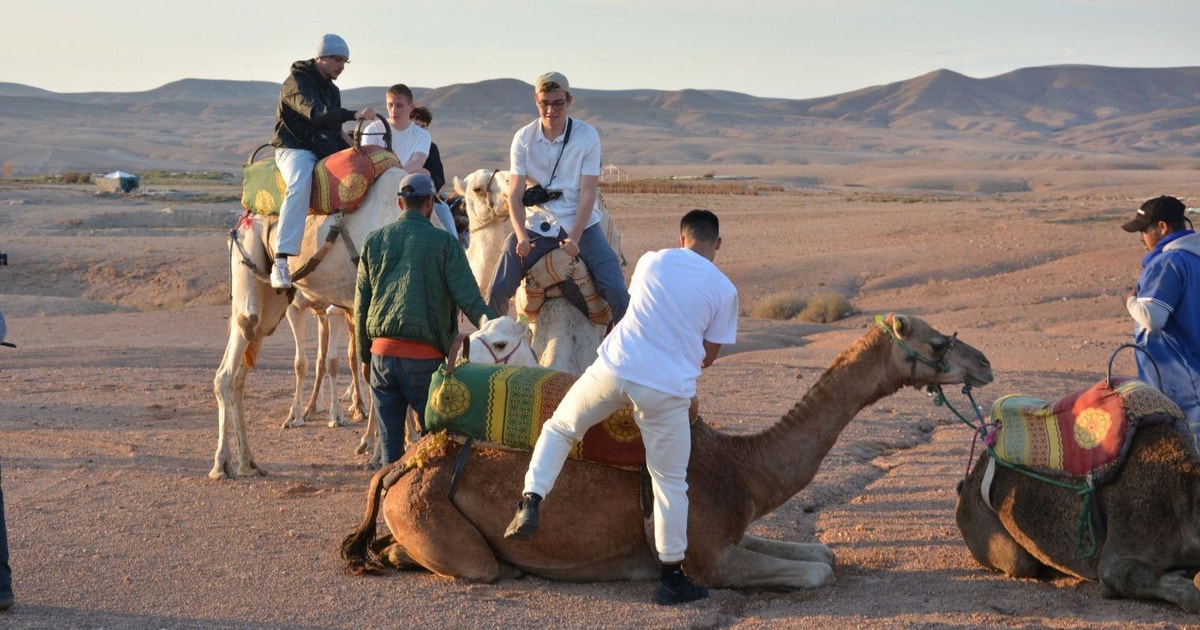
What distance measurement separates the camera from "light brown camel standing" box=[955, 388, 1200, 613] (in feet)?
19.9

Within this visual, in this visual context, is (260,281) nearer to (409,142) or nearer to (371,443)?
(371,443)

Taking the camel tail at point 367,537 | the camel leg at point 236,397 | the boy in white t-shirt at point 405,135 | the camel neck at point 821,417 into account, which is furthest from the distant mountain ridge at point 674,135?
the camel neck at point 821,417

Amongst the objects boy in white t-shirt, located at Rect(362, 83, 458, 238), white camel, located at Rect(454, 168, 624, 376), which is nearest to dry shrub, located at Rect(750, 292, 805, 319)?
boy in white t-shirt, located at Rect(362, 83, 458, 238)

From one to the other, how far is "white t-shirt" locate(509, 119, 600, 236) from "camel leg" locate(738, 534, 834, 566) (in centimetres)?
282

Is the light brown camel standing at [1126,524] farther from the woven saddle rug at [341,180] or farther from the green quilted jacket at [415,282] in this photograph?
the woven saddle rug at [341,180]

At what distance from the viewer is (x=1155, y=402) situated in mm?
6410

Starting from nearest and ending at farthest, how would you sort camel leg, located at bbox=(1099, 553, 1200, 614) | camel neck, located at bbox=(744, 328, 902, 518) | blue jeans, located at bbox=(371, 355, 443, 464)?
camel leg, located at bbox=(1099, 553, 1200, 614) < camel neck, located at bbox=(744, 328, 902, 518) < blue jeans, located at bbox=(371, 355, 443, 464)

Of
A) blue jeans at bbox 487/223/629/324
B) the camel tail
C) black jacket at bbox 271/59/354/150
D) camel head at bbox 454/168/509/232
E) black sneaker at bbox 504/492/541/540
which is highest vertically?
black jacket at bbox 271/59/354/150

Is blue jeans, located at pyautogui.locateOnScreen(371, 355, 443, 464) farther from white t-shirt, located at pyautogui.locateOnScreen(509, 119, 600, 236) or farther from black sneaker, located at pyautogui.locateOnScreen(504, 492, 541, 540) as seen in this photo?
white t-shirt, located at pyautogui.locateOnScreen(509, 119, 600, 236)

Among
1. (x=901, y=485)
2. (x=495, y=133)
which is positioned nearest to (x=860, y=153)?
(x=495, y=133)

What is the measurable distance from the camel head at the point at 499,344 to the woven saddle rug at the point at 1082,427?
2596mm

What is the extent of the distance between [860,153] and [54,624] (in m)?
145

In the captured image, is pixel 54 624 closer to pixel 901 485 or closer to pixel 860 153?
pixel 901 485

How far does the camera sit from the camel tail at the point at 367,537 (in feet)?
22.7
